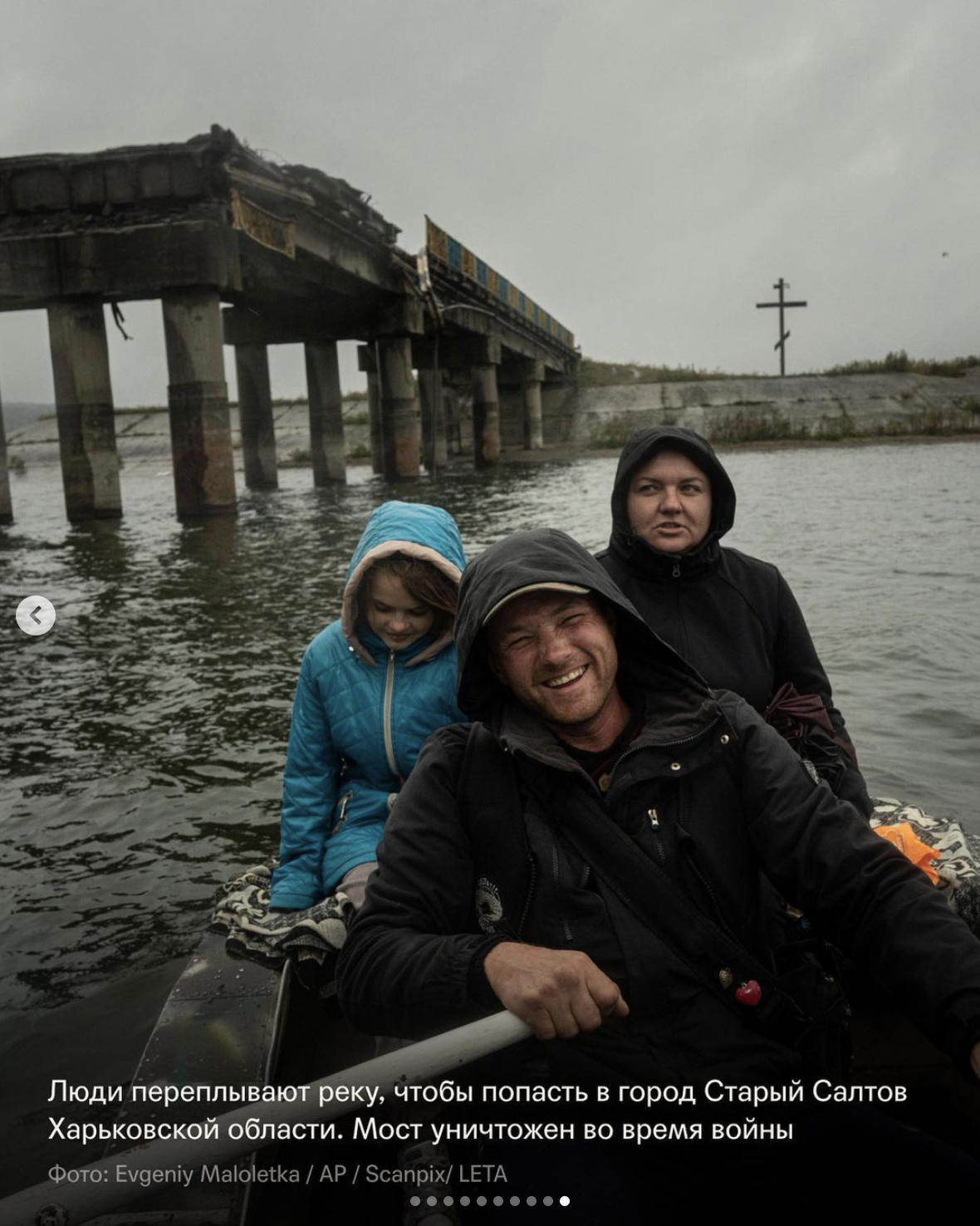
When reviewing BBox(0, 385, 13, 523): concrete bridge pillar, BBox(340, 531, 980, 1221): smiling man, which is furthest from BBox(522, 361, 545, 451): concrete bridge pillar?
BBox(340, 531, 980, 1221): smiling man

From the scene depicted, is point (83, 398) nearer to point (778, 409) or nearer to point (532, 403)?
point (532, 403)

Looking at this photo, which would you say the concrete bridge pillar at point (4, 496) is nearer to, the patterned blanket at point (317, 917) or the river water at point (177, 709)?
the river water at point (177, 709)

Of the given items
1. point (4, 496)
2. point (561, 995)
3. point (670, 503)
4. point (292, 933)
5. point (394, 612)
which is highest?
point (670, 503)

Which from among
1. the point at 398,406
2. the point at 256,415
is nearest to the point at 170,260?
the point at 398,406

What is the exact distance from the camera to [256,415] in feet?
92.1

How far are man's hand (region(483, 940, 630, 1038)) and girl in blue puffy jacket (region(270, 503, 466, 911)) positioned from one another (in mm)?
1344

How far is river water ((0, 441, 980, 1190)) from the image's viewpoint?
382 cm

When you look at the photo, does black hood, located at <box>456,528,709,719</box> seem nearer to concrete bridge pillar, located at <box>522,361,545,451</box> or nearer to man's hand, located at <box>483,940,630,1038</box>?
man's hand, located at <box>483,940,630,1038</box>

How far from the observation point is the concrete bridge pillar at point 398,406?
26.8m

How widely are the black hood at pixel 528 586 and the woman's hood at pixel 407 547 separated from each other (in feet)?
2.68

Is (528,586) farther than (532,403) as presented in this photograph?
No

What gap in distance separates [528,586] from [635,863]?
1.96 ft

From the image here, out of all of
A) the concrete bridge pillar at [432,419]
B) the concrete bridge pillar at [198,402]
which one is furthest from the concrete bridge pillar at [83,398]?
the concrete bridge pillar at [432,419]

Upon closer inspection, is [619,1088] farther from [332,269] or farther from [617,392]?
[617,392]
